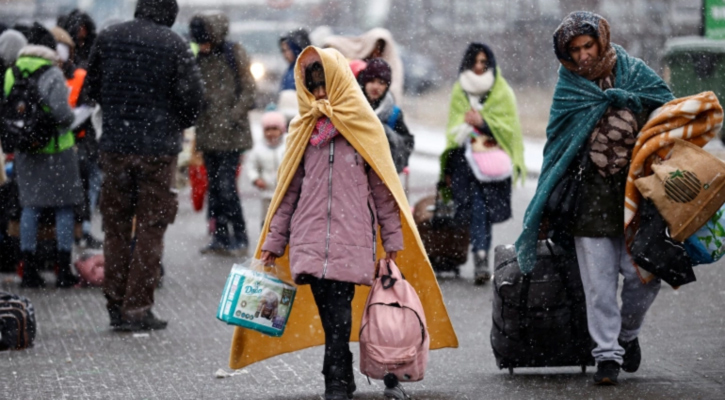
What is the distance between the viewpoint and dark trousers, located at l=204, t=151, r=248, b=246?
11984 millimetres

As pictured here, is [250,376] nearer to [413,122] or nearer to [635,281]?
[635,281]

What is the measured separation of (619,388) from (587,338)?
1.12ft

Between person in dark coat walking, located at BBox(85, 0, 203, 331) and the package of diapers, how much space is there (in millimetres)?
2282

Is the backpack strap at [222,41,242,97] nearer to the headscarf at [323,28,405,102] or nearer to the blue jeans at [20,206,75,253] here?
the headscarf at [323,28,405,102]

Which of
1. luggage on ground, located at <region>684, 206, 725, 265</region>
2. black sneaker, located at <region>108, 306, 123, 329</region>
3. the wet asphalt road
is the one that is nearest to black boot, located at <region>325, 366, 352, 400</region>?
the wet asphalt road

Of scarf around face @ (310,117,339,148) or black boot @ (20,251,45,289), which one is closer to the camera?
scarf around face @ (310,117,339,148)

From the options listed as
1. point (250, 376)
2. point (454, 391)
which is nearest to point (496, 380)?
point (454, 391)

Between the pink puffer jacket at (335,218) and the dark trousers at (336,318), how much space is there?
6.6 inches

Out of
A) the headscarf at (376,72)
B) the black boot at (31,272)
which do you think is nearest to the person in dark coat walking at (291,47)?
the black boot at (31,272)

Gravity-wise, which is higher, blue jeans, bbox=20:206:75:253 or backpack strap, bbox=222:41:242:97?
backpack strap, bbox=222:41:242:97

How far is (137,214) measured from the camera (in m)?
8.55

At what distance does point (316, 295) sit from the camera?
6359 mm

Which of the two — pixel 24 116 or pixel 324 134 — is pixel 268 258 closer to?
pixel 324 134

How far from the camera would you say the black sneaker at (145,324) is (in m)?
8.53
